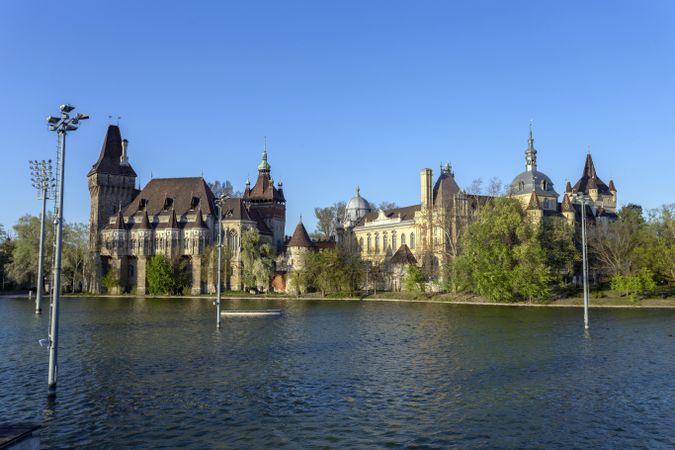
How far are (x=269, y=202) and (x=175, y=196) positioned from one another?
59.1 feet

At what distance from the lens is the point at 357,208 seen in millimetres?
130250

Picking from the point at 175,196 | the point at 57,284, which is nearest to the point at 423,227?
the point at 175,196

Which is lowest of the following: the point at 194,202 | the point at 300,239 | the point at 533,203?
the point at 300,239

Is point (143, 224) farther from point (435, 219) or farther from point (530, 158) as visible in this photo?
point (530, 158)

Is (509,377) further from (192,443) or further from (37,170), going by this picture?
(37,170)

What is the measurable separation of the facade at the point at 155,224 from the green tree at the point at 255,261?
5273 mm

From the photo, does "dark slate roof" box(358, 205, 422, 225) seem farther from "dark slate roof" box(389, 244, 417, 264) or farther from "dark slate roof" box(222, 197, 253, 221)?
"dark slate roof" box(222, 197, 253, 221)

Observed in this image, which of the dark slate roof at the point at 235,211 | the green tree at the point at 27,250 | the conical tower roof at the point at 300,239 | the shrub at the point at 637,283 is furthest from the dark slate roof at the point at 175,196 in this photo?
the shrub at the point at 637,283

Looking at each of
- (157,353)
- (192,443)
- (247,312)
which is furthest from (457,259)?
(192,443)

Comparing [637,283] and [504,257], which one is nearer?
[637,283]

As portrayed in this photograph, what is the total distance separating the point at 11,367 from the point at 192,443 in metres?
14.4

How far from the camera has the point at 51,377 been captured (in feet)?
65.7

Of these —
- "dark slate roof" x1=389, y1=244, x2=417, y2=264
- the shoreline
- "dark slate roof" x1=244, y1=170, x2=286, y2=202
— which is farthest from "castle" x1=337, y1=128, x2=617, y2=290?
"dark slate roof" x1=244, y1=170, x2=286, y2=202

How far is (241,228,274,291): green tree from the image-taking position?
8656 cm
